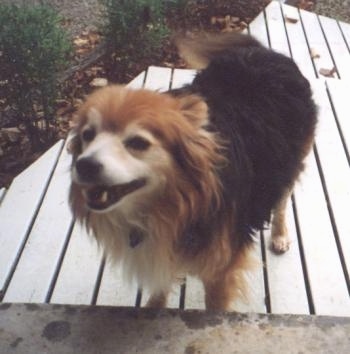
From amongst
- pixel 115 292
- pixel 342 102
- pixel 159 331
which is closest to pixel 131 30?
pixel 342 102

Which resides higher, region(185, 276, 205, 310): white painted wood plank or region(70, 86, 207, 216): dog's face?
region(70, 86, 207, 216): dog's face

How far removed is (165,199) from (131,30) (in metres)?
2.45

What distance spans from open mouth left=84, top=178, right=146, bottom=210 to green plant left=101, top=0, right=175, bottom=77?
2.40m

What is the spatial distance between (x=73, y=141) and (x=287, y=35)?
10.6 feet

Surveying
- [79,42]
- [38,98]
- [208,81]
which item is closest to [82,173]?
[208,81]

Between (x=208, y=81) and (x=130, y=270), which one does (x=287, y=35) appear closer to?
(x=208, y=81)

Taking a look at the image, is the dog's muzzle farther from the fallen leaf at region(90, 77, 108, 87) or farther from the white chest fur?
the fallen leaf at region(90, 77, 108, 87)

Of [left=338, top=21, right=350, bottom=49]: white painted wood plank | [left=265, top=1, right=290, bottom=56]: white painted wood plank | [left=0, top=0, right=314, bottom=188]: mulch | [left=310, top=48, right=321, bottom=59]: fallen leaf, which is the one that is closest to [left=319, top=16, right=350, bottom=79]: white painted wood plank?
[left=338, top=21, right=350, bottom=49]: white painted wood plank

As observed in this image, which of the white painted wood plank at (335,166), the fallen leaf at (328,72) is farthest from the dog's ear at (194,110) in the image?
the fallen leaf at (328,72)

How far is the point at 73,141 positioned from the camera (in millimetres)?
1772

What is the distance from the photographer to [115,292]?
7.49ft

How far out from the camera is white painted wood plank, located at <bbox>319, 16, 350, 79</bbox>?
4116 mm

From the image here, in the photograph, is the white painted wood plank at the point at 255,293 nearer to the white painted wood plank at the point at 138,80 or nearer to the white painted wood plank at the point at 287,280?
the white painted wood plank at the point at 287,280

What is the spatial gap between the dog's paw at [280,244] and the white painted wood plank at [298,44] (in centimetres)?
180
